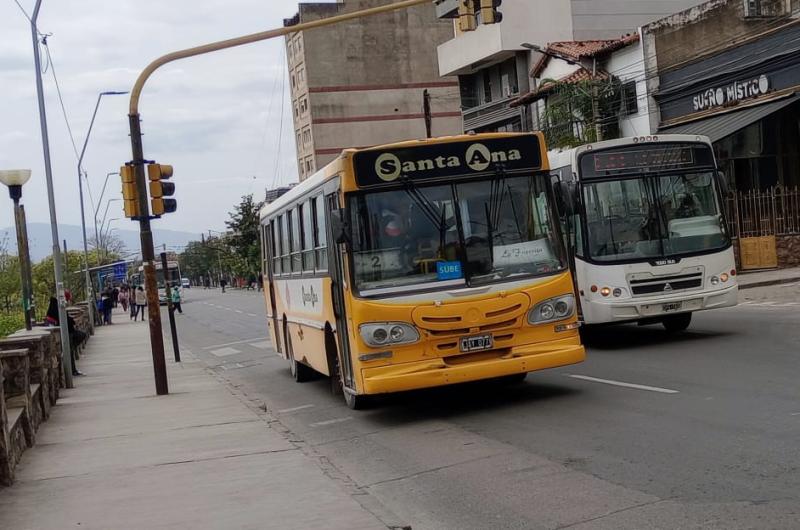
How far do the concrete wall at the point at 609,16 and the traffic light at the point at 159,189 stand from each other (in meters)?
33.6

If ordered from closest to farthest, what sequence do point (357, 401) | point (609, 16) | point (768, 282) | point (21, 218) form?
point (357, 401) < point (21, 218) < point (768, 282) < point (609, 16)

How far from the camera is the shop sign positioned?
28.0m

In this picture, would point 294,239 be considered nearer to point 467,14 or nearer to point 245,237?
point 467,14

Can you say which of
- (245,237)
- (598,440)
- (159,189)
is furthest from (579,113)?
(245,237)

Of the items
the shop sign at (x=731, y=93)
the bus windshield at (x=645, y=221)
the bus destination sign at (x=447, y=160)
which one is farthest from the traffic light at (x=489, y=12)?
the shop sign at (x=731, y=93)

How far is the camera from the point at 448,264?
10.7m

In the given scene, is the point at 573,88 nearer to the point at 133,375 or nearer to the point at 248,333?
the point at 248,333

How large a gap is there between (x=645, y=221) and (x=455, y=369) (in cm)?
591

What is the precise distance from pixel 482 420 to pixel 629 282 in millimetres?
5356

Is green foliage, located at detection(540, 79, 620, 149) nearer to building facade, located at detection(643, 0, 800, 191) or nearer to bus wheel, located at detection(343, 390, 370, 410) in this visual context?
building facade, located at detection(643, 0, 800, 191)

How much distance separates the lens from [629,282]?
49.4ft

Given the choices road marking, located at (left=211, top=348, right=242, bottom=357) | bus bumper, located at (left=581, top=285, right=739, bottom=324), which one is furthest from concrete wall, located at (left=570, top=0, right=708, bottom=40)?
bus bumper, located at (left=581, top=285, right=739, bottom=324)

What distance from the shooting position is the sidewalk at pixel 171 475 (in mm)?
7078

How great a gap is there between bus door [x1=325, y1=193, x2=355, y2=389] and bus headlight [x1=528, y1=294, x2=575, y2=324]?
2.03 meters
